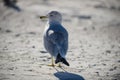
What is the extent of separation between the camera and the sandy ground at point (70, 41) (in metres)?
8.30

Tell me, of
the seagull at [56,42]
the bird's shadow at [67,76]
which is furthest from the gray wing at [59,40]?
the bird's shadow at [67,76]

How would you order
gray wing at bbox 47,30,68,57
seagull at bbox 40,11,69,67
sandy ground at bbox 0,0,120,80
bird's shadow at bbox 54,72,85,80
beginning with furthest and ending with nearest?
sandy ground at bbox 0,0,120,80, gray wing at bbox 47,30,68,57, seagull at bbox 40,11,69,67, bird's shadow at bbox 54,72,85,80

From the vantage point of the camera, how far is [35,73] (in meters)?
8.14

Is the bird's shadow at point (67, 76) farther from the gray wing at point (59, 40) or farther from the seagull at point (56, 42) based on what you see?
the gray wing at point (59, 40)

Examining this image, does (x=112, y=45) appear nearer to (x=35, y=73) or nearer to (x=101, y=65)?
(x=101, y=65)

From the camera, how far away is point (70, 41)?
37.5 ft

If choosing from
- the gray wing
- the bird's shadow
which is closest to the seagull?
the gray wing

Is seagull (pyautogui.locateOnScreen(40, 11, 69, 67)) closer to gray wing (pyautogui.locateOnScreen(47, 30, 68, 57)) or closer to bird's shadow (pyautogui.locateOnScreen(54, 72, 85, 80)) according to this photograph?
gray wing (pyautogui.locateOnScreen(47, 30, 68, 57))

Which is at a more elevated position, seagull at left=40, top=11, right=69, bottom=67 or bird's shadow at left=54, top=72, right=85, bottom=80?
seagull at left=40, top=11, right=69, bottom=67

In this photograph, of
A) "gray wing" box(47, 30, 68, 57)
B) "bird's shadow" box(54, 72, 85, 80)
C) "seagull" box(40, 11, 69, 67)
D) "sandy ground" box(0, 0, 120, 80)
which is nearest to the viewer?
"bird's shadow" box(54, 72, 85, 80)

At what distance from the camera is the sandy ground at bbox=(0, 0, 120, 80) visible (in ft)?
27.2

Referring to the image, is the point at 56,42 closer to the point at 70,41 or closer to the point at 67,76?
the point at 67,76

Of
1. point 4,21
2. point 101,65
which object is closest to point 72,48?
point 101,65

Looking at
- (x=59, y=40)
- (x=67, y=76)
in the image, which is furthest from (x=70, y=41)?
(x=67, y=76)
